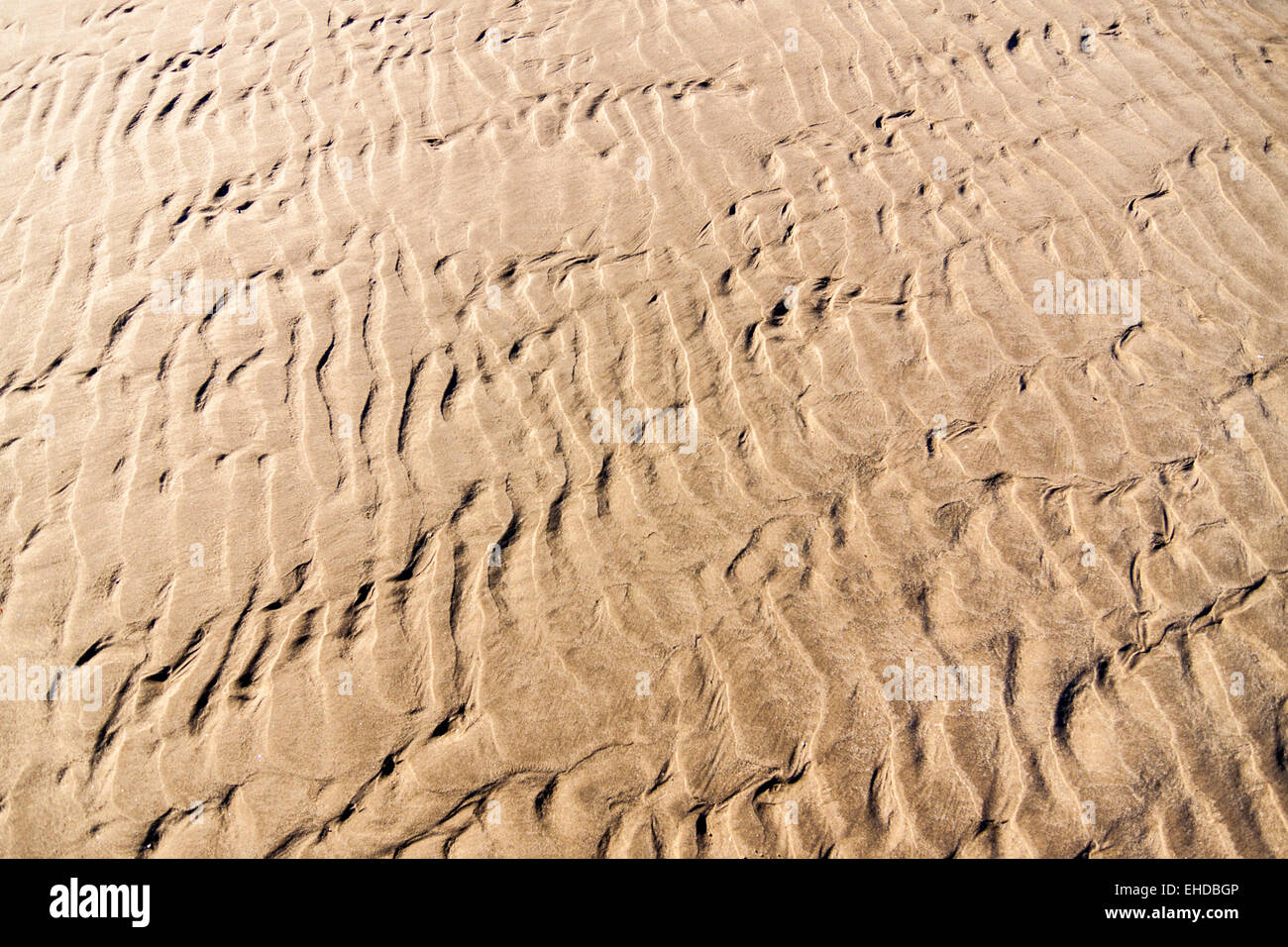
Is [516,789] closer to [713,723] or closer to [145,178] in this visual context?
[713,723]

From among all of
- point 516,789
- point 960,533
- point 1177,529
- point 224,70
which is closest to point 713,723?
point 516,789

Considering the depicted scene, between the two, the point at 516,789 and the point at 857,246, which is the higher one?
the point at 857,246

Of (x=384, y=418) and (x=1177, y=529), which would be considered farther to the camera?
(x=384, y=418)

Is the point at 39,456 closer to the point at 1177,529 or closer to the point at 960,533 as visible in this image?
the point at 960,533
